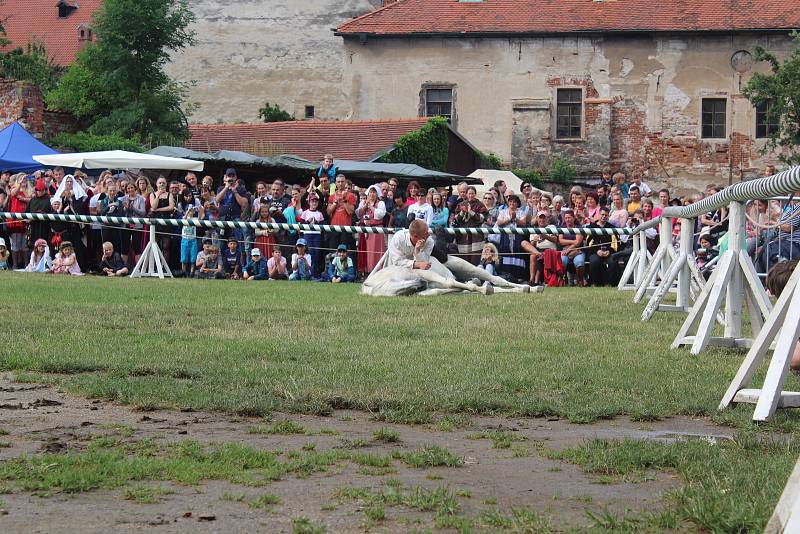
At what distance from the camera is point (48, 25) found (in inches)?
2813

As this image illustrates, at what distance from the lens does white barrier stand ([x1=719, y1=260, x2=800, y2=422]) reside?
6.66 metres

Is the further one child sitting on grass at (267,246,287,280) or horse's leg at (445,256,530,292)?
child sitting on grass at (267,246,287,280)

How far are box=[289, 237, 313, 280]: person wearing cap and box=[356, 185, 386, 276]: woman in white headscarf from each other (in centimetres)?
98

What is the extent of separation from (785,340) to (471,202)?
57.0 feet

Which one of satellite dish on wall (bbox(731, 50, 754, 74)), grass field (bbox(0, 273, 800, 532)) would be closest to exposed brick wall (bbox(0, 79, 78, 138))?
satellite dish on wall (bbox(731, 50, 754, 74))

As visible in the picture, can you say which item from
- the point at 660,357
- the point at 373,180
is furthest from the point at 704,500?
the point at 373,180

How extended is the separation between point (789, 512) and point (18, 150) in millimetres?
30353

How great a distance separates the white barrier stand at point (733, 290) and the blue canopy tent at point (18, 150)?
24.4 meters

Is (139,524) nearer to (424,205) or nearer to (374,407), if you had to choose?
(374,407)

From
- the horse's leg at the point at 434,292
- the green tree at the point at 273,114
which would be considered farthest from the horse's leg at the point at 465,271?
the green tree at the point at 273,114

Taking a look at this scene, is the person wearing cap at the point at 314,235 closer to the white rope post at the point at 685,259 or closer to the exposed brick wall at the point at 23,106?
the white rope post at the point at 685,259

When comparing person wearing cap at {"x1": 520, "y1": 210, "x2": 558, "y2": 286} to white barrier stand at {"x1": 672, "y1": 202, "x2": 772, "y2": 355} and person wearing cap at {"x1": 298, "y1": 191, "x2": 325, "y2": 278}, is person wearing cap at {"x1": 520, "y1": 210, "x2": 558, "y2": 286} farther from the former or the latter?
white barrier stand at {"x1": 672, "y1": 202, "x2": 772, "y2": 355}

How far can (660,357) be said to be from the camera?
32.3ft

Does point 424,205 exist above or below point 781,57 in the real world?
below
